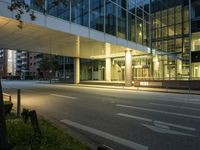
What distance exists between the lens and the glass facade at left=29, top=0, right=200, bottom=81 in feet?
84.3

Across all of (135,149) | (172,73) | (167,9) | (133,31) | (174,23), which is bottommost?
(135,149)

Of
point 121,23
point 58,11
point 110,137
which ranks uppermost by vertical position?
point 121,23

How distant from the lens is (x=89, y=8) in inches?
845

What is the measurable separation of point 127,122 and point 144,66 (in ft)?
110

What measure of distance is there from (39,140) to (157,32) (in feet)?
131

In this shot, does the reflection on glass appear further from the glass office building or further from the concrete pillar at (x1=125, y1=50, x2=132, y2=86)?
the concrete pillar at (x1=125, y1=50, x2=132, y2=86)

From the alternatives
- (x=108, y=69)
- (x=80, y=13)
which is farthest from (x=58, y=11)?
(x=108, y=69)

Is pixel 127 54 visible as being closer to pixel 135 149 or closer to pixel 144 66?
pixel 144 66

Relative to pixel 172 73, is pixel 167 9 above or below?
above

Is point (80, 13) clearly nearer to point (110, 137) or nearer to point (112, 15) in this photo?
point (112, 15)

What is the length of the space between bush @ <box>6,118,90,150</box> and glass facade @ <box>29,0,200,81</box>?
18258mm

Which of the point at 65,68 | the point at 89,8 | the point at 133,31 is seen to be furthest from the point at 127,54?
the point at 65,68

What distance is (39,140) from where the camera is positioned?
505 centimetres

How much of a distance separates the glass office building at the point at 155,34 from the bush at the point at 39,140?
17562 millimetres
